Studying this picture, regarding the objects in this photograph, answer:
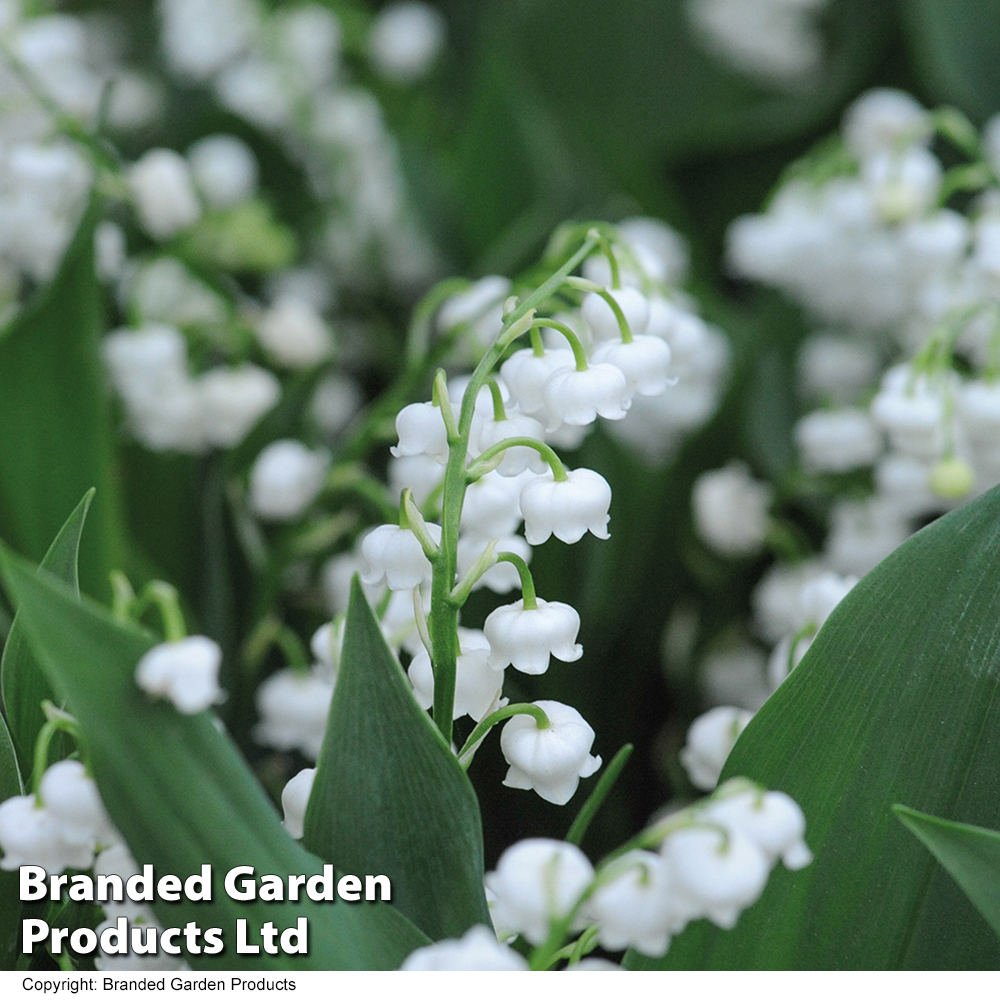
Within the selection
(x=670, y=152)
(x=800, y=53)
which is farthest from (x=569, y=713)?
(x=800, y=53)

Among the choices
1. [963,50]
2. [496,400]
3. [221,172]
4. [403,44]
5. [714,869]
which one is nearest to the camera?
[714,869]

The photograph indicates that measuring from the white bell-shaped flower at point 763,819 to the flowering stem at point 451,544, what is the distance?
4.1 inches

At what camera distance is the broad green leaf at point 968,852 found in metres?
0.39

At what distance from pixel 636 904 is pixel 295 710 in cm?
34

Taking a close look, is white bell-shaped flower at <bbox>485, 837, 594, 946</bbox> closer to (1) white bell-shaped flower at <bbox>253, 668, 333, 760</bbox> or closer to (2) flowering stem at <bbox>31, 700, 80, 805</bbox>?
(2) flowering stem at <bbox>31, 700, 80, 805</bbox>

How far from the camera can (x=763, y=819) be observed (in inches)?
14.1

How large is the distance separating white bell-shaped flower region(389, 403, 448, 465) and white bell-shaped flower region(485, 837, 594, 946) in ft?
0.52

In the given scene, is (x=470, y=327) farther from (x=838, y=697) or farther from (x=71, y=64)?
(x=71, y=64)

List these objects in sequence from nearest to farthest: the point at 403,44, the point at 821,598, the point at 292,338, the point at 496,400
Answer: the point at 496,400 < the point at 821,598 < the point at 292,338 < the point at 403,44

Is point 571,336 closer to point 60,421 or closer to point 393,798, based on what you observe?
point 393,798

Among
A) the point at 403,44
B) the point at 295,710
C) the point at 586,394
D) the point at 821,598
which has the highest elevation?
the point at 403,44

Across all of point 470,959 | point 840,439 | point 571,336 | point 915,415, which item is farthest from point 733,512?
point 470,959

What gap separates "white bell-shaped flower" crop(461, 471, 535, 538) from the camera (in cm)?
49

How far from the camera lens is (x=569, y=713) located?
453 mm
